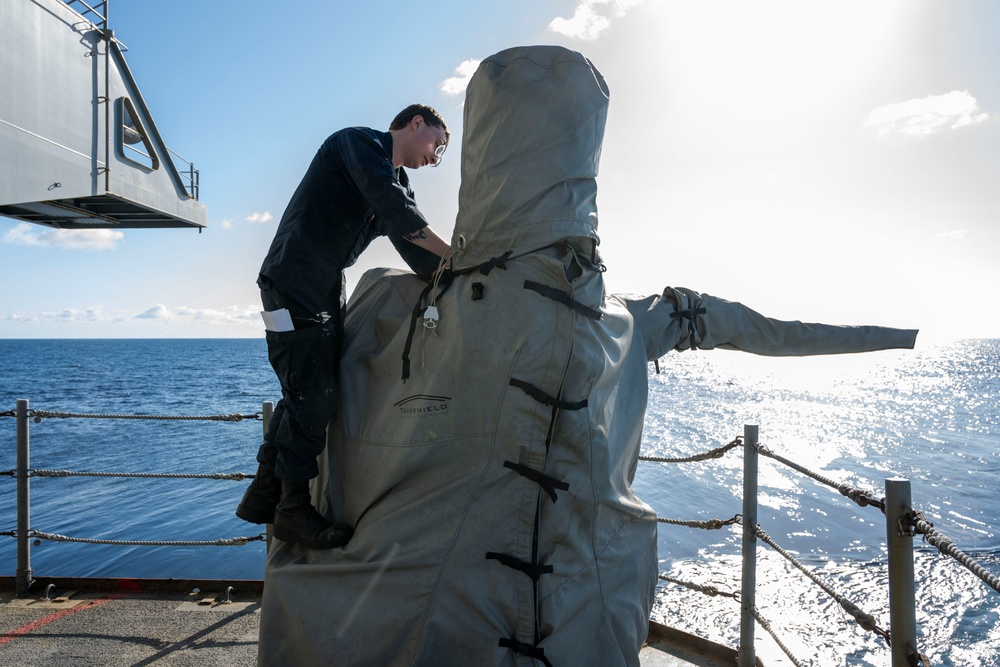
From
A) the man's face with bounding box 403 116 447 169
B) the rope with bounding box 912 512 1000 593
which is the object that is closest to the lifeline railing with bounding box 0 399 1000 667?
the rope with bounding box 912 512 1000 593

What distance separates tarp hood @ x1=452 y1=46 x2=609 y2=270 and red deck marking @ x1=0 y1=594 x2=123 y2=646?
126 inches

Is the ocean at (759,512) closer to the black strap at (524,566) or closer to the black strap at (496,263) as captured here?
the black strap at (524,566)

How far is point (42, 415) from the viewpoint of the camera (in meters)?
4.25

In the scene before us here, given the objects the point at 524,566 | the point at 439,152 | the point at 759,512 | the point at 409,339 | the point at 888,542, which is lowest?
the point at 759,512

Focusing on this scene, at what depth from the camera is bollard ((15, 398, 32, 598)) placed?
397cm

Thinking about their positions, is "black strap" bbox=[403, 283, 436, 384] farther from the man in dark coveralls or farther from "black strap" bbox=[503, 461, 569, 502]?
"black strap" bbox=[503, 461, 569, 502]

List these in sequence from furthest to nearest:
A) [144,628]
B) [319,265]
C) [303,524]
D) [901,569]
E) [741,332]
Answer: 1. [144,628]
2. [741,332]
3. [319,265]
4. [303,524]
5. [901,569]

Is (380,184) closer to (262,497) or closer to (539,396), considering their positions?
(539,396)

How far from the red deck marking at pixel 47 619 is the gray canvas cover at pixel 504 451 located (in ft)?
6.51

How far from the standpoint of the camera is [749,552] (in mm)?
3334

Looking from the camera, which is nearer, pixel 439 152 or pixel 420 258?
pixel 420 258

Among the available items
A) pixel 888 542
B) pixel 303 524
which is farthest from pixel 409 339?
pixel 888 542

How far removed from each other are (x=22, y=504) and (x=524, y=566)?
364 cm

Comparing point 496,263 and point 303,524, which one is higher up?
point 496,263
